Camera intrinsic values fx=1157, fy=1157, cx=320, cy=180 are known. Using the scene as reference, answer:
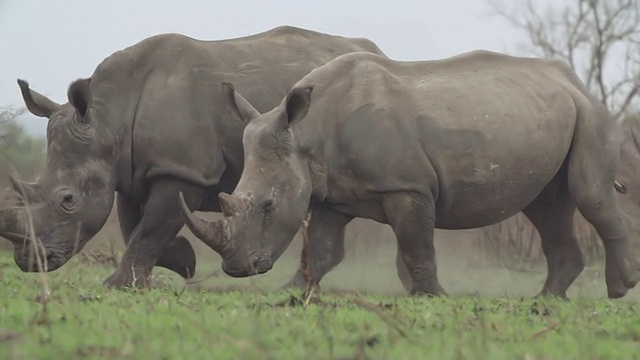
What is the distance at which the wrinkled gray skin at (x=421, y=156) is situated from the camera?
25.1 ft

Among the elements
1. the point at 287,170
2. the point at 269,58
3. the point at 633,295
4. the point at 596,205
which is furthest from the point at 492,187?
the point at 633,295

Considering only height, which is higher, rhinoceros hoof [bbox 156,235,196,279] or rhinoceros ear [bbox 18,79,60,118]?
rhinoceros ear [bbox 18,79,60,118]

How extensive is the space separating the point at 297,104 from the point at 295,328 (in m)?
3.56

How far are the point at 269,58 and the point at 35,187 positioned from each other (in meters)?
2.13

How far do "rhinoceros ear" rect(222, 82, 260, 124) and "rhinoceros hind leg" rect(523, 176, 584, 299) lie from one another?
254 centimetres

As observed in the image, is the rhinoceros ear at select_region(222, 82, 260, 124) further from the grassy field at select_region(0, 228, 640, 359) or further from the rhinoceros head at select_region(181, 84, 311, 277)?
the grassy field at select_region(0, 228, 640, 359)

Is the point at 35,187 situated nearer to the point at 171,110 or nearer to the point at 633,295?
the point at 171,110

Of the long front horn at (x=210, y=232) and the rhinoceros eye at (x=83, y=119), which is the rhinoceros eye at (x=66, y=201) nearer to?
the rhinoceros eye at (x=83, y=119)

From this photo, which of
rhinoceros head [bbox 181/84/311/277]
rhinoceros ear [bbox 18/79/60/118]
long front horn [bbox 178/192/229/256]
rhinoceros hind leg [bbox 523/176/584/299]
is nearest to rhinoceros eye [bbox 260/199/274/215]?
rhinoceros head [bbox 181/84/311/277]

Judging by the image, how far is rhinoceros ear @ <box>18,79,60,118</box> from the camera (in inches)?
354

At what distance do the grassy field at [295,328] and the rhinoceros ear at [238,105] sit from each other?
186cm

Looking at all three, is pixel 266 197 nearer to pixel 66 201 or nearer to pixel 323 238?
pixel 323 238

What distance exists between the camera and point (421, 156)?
7902 millimetres

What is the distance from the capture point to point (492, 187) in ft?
27.2
